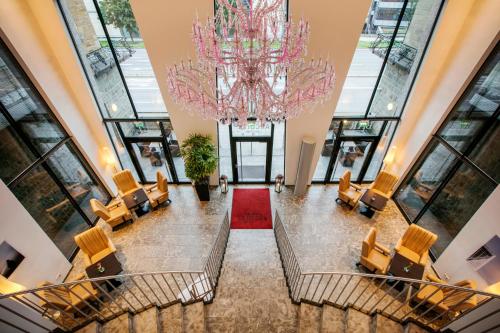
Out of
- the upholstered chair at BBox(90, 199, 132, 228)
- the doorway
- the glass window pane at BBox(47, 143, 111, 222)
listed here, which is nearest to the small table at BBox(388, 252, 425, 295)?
the doorway

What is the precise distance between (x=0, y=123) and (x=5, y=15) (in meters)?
1.99

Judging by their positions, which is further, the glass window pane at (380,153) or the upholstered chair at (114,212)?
the glass window pane at (380,153)

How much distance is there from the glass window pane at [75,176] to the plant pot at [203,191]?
9.52 feet

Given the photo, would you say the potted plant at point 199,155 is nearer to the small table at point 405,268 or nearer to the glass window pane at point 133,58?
the glass window pane at point 133,58

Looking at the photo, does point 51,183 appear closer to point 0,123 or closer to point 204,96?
point 0,123

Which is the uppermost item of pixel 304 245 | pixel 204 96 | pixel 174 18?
pixel 174 18

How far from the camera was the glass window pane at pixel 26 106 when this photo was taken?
4641 mm

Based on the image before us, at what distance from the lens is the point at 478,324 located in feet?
10.7

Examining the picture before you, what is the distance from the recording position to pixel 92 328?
12.0 ft

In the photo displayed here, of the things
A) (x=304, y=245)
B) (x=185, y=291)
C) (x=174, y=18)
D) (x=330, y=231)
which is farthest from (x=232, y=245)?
(x=174, y=18)

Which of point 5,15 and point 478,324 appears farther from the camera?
point 5,15

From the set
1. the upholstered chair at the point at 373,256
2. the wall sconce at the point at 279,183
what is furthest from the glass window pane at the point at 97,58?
the upholstered chair at the point at 373,256

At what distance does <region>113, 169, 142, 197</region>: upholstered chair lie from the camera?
709 cm

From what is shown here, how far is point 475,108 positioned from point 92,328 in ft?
26.8
